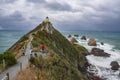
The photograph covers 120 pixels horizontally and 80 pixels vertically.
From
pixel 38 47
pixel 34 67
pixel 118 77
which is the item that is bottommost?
pixel 118 77

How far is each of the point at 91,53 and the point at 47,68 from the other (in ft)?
165

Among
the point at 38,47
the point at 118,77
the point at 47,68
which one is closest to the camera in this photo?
the point at 47,68

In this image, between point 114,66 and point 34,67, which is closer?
point 34,67

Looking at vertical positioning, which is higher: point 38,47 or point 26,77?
point 38,47

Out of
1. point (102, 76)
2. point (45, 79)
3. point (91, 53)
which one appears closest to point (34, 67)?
point (45, 79)

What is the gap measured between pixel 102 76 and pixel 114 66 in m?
8.53

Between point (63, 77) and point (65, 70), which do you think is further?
point (65, 70)

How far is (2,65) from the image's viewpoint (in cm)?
2520

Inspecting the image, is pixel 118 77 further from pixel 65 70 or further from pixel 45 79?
pixel 45 79

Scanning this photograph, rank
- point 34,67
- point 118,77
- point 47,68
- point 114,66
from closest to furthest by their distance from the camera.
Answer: point 34,67
point 47,68
point 118,77
point 114,66

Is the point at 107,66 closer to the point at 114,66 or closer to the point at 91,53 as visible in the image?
the point at 114,66

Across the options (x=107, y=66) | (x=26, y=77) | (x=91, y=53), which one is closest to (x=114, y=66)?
(x=107, y=66)

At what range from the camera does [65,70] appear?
2806 centimetres

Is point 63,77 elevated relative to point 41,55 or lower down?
lower down
